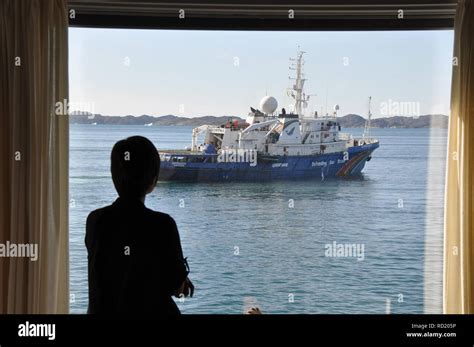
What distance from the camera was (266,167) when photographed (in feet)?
12.4

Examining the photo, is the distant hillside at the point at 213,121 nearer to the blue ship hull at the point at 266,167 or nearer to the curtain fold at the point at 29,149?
the blue ship hull at the point at 266,167

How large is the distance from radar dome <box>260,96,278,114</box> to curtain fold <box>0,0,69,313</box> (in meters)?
1.57

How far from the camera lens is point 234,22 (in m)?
2.86

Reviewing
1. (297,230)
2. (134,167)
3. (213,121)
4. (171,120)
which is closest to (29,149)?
(134,167)

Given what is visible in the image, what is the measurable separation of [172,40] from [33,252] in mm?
2013

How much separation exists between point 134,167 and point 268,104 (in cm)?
234

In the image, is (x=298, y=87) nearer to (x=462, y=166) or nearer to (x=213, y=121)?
(x=213, y=121)

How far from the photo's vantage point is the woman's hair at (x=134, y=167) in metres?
1.55

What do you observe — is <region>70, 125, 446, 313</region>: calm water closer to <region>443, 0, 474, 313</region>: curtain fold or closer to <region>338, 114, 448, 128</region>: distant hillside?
<region>338, 114, 448, 128</region>: distant hillside

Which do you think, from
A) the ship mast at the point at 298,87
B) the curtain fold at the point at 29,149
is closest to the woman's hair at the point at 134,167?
the curtain fold at the point at 29,149

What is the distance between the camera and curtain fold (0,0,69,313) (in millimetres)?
2525

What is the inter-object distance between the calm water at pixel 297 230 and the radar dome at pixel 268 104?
0.53 metres

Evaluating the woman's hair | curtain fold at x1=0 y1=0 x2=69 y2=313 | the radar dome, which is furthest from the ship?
the woman's hair

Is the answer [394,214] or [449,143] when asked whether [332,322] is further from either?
[394,214]
